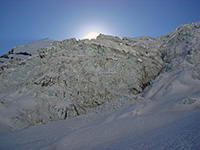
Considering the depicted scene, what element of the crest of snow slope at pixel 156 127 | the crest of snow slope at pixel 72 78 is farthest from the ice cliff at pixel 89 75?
the crest of snow slope at pixel 156 127

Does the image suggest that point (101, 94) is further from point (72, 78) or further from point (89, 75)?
point (72, 78)

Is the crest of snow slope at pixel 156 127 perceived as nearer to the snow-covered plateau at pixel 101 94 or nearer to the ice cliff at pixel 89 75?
the snow-covered plateau at pixel 101 94

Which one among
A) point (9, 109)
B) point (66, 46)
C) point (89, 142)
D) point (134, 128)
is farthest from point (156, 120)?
point (66, 46)

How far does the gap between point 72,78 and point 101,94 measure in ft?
7.16

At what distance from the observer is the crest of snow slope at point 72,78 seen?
8.13 m

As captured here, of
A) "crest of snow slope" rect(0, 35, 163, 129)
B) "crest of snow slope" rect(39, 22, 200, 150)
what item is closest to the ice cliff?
"crest of snow slope" rect(0, 35, 163, 129)

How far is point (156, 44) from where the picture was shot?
14.9m

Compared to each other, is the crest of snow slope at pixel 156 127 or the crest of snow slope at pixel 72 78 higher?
the crest of snow slope at pixel 72 78

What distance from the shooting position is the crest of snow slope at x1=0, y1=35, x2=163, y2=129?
26.7ft

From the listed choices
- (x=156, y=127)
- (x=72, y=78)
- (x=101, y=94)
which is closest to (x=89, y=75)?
(x=72, y=78)

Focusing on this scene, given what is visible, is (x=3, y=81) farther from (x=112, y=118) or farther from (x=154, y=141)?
(x=154, y=141)

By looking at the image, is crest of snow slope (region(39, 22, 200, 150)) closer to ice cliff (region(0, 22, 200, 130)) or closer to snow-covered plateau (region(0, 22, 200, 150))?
snow-covered plateau (region(0, 22, 200, 150))

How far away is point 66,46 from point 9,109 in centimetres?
727

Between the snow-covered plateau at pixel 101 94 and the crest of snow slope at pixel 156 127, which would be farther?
the snow-covered plateau at pixel 101 94
